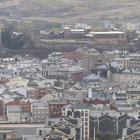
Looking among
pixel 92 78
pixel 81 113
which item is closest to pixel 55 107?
pixel 81 113

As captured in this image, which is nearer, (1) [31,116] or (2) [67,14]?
(1) [31,116]

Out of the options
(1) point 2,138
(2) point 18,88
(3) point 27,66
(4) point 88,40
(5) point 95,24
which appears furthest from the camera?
(5) point 95,24

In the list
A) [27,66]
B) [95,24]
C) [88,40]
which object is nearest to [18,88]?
[27,66]

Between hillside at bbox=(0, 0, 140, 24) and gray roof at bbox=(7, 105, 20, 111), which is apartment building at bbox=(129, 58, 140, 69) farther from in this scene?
hillside at bbox=(0, 0, 140, 24)

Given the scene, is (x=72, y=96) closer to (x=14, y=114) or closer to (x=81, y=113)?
(x=14, y=114)

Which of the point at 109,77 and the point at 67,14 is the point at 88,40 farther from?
the point at 67,14

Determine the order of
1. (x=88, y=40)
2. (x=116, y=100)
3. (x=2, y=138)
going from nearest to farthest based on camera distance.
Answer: (x=2, y=138), (x=116, y=100), (x=88, y=40)
